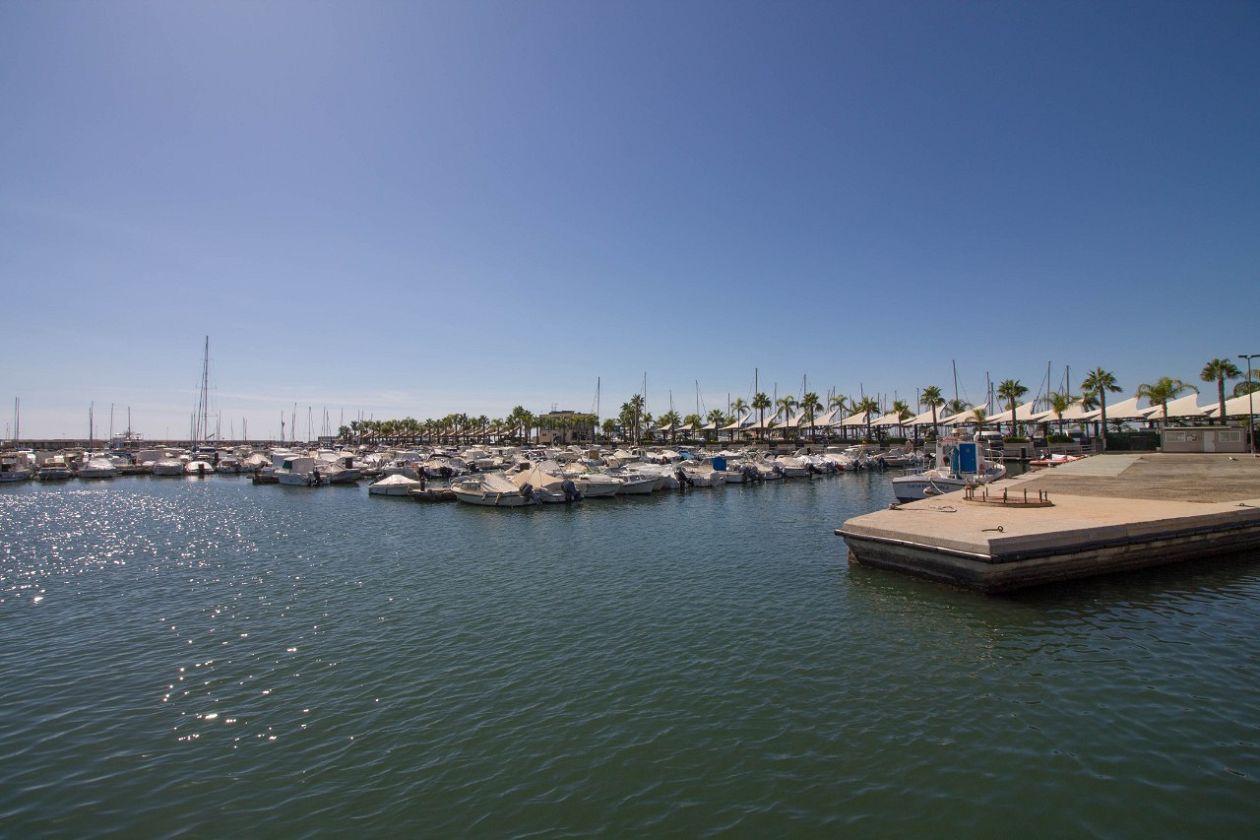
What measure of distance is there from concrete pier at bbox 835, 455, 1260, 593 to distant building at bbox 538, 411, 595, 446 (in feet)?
449

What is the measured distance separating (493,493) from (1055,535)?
35.2 meters

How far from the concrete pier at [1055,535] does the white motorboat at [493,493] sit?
27.1 metres

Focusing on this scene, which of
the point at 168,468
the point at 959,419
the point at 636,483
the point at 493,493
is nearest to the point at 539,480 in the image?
the point at 493,493

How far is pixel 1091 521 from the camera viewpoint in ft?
67.9

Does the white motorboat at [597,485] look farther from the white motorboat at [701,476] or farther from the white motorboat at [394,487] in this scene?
the white motorboat at [394,487]

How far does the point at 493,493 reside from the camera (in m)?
45.0

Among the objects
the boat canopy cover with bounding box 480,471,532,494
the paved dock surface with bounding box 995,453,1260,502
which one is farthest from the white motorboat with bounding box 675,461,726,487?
the paved dock surface with bounding box 995,453,1260,502

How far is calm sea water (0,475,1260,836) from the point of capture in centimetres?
852

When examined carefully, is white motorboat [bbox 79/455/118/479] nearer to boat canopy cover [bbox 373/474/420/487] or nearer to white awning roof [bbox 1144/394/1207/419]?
boat canopy cover [bbox 373/474/420/487]

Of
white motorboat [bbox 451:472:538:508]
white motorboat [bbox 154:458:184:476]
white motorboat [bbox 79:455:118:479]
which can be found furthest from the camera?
white motorboat [bbox 154:458:184:476]

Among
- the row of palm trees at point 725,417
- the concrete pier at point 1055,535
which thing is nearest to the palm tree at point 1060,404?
the row of palm trees at point 725,417

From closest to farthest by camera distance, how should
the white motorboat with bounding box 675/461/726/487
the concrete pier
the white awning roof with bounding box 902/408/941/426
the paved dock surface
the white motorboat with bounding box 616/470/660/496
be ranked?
the concrete pier
the paved dock surface
the white motorboat with bounding box 616/470/660/496
the white motorboat with bounding box 675/461/726/487
the white awning roof with bounding box 902/408/941/426

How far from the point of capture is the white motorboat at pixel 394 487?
52.5 meters

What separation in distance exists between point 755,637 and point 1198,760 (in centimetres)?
820
